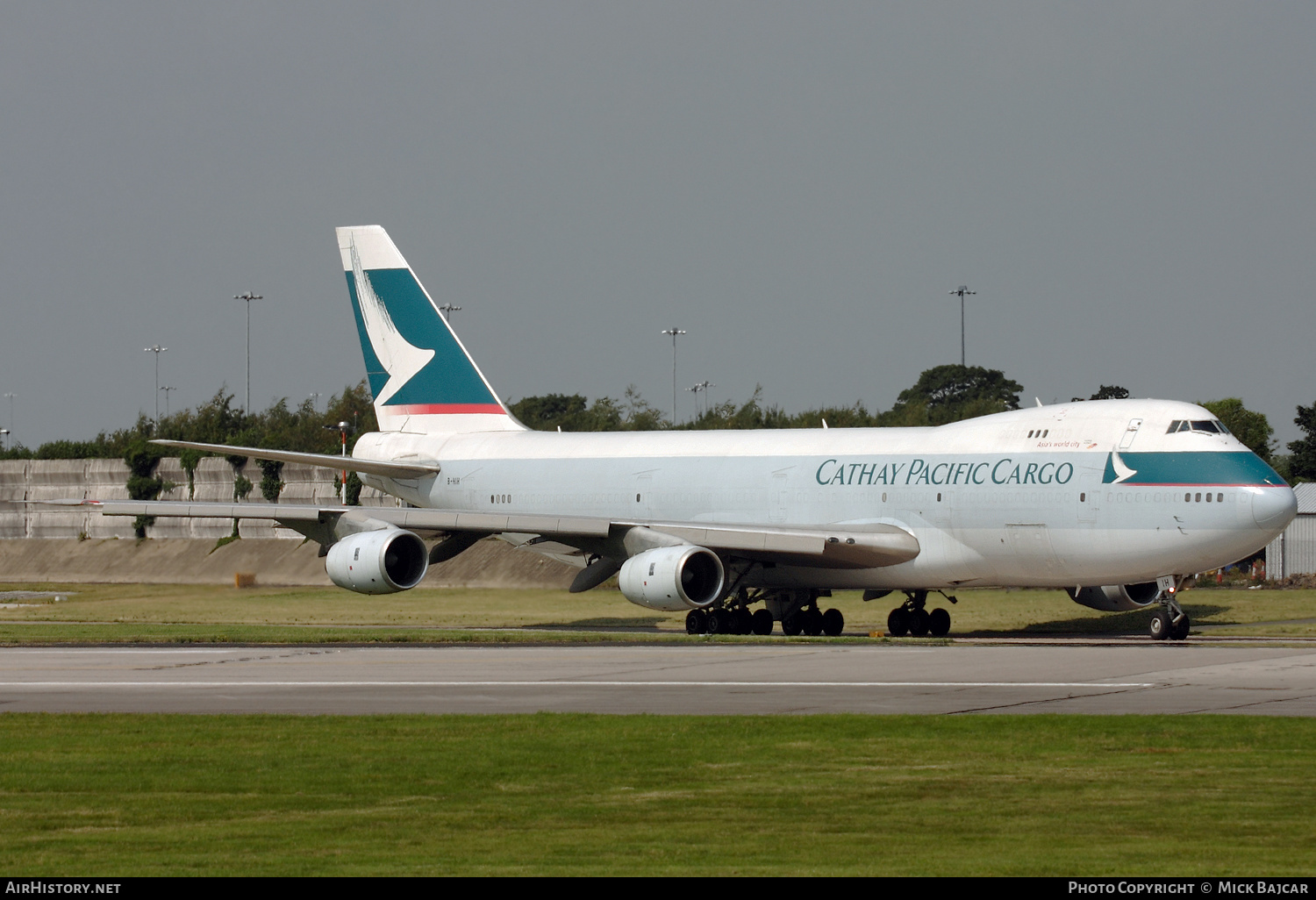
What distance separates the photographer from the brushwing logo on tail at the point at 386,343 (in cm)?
4441

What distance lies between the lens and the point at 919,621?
119 ft

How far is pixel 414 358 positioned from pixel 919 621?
52.2 feet

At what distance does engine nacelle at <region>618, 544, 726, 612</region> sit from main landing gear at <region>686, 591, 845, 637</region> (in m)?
2.37

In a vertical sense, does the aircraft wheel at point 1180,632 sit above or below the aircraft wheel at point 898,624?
above

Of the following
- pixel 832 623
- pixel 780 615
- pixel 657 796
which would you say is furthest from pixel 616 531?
pixel 657 796

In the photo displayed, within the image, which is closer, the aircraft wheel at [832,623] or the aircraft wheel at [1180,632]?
the aircraft wheel at [1180,632]

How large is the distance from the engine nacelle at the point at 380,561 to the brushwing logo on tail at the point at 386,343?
8.82m

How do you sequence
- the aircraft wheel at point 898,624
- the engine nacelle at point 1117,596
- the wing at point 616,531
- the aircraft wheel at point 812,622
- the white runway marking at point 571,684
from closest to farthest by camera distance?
1. the white runway marking at point 571,684
2. the wing at point 616,531
3. the engine nacelle at point 1117,596
4. the aircraft wheel at point 898,624
5. the aircraft wheel at point 812,622

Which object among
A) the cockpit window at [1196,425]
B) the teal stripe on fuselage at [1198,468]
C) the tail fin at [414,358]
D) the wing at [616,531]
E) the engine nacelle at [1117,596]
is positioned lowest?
the engine nacelle at [1117,596]

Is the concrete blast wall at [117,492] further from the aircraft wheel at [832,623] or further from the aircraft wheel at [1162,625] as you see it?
the aircraft wheel at [1162,625]

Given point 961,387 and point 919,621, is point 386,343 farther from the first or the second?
point 961,387

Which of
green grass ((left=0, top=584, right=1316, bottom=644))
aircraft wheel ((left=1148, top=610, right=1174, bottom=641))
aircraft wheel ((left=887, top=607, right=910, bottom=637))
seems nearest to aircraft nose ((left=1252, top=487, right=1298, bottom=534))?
aircraft wheel ((left=1148, top=610, right=1174, bottom=641))

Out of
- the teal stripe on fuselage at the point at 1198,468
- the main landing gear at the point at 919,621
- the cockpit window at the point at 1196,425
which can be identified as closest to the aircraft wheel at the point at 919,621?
the main landing gear at the point at 919,621

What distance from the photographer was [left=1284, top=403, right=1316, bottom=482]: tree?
77312 millimetres
